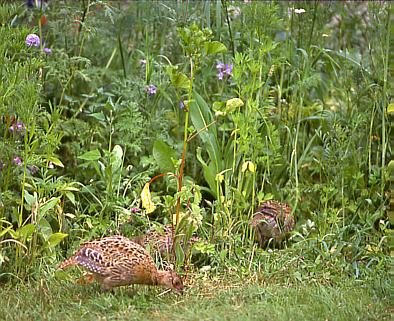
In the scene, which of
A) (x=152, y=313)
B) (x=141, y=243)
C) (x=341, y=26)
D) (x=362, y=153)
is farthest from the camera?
(x=341, y=26)

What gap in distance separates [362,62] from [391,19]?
0.68m

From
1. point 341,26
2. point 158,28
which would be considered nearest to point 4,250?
point 158,28

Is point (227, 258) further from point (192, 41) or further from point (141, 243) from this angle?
point (192, 41)

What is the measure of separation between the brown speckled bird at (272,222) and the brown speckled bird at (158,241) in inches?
17.6

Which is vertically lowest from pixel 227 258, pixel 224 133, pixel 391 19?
pixel 227 258

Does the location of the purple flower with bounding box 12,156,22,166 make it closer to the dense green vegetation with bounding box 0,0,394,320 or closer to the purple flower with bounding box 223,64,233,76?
the dense green vegetation with bounding box 0,0,394,320

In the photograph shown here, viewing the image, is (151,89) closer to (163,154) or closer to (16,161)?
(163,154)

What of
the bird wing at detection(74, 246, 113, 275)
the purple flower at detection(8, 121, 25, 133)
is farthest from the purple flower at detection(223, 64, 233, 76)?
the bird wing at detection(74, 246, 113, 275)

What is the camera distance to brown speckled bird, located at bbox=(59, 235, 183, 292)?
4277 mm

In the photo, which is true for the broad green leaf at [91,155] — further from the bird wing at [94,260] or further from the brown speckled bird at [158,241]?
the bird wing at [94,260]

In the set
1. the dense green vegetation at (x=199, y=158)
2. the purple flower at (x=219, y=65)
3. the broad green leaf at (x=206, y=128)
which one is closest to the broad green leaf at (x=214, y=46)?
the dense green vegetation at (x=199, y=158)

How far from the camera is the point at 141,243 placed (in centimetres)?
495

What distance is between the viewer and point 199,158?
5188mm

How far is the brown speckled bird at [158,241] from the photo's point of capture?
484 centimetres
